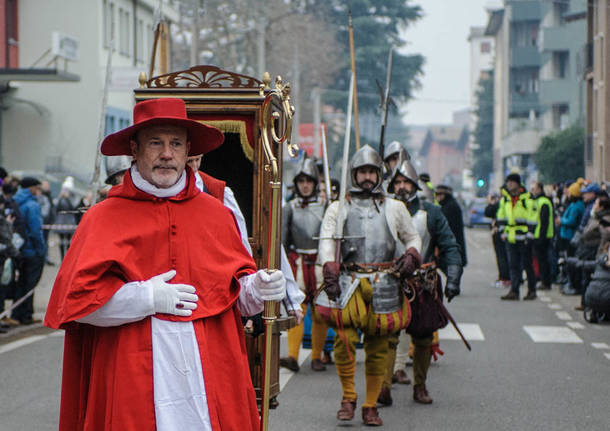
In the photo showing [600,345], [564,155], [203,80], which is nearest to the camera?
[203,80]

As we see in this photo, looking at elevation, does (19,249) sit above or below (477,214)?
above

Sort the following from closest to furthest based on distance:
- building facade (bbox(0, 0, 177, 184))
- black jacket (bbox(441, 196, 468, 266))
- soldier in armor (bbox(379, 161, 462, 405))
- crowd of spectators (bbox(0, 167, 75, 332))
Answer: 1. soldier in armor (bbox(379, 161, 462, 405))
2. crowd of spectators (bbox(0, 167, 75, 332))
3. black jacket (bbox(441, 196, 468, 266))
4. building facade (bbox(0, 0, 177, 184))

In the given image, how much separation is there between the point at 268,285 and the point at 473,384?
594 centimetres

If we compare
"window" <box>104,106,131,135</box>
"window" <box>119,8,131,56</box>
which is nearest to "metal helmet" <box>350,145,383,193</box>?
"window" <box>104,106,131,135</box>

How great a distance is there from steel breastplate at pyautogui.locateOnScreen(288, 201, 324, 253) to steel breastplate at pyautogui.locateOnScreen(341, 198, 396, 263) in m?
2.77

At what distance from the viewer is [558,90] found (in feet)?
209

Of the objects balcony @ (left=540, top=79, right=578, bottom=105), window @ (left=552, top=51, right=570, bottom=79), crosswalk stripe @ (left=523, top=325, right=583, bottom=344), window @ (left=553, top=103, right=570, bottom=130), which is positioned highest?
window @ (left=552, top=51, right=570, bottom=79)

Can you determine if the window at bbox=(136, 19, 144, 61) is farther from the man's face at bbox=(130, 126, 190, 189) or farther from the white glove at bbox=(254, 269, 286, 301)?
the white glove at bbox=(254, 269, 286, 301)

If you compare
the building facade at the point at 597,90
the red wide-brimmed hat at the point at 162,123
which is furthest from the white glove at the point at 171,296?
the building facade at the point at 597,90

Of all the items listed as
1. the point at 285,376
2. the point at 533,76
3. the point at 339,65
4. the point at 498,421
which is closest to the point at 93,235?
the point at 498,421

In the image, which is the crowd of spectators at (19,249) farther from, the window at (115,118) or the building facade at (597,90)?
the building facade at (597,90)

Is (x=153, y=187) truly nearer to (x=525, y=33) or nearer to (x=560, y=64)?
(x=560, y=64)

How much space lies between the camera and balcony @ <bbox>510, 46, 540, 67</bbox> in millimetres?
80625

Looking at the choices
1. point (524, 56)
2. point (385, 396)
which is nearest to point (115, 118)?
point (385, 396)
